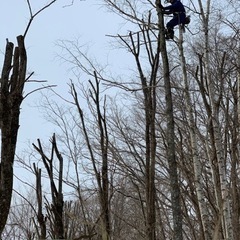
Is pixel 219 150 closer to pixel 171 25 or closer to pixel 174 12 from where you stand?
pixel 171 25

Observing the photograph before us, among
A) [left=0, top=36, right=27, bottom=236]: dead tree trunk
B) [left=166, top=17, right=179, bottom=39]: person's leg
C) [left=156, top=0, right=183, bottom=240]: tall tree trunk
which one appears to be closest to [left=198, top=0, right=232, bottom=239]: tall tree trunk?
[left=166, top=17, right=179, bottom=39]: person's leg

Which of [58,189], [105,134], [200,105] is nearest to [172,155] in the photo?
[105,134]

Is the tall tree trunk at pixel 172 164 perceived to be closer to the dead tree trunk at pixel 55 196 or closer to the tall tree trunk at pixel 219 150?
the dead tree trunk at pixel 55 196

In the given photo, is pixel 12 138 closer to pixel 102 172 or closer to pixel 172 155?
pixel 102 172

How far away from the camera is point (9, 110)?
3.17m

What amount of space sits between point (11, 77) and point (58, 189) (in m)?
1.06

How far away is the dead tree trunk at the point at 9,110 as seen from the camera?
9.59 feet

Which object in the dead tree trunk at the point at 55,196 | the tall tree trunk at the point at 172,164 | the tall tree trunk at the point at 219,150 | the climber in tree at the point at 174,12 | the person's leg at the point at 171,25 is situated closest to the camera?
the tall tree trunk at the point at 172,164

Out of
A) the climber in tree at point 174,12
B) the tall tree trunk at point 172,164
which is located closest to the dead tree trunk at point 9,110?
the tall tree trunk at point 172,164

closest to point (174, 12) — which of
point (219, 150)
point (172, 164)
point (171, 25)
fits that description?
point (171, 25)

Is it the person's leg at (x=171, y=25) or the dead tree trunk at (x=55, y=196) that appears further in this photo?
the person's leg at (x=171, y=25)

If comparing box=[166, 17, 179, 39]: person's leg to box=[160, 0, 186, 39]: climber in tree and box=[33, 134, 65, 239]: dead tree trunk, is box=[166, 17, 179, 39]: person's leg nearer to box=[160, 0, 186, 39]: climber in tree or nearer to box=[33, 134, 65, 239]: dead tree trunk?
box=[160, 0, 186, 39]: climber in tree

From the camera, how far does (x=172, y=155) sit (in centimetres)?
305

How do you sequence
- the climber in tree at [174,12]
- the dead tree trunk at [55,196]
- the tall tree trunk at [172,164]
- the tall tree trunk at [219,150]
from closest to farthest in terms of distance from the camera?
the tall tree trunk at [172,164], the dead tree trunk at [55,196], the climber in tree at [174,12], the tall tree trunk at [219,150]
